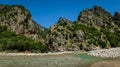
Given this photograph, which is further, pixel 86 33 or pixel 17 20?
pixel 17 20

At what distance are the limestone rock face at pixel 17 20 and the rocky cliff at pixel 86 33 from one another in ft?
52.1

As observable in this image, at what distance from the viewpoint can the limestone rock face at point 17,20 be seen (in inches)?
5581

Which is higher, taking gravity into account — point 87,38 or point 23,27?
point 23,27

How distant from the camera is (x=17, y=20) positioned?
146 meters

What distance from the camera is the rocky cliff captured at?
12888 centimetres

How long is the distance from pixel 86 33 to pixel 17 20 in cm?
4222

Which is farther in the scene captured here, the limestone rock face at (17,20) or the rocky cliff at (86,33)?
the limestone rock face at (17,20)

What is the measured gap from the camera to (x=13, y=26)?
14200cm

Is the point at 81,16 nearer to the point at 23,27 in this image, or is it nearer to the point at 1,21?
the point at 23,27

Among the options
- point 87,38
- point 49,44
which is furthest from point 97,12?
point 49,44

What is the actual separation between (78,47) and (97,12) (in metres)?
Result: 48.1

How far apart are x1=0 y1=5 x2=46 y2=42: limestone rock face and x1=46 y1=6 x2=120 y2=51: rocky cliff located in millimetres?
15877

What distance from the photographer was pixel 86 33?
138375mm

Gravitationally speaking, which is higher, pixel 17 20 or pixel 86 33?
pixel 17 20
